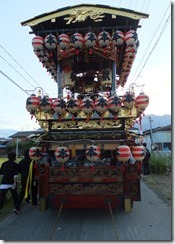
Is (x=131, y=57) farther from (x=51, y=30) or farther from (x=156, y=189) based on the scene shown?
(x=156, y=189)

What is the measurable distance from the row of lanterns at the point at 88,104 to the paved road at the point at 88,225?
2.32 metres

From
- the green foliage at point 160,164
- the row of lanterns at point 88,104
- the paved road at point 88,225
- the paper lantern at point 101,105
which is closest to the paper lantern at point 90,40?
the row of lanterns at point 88,104

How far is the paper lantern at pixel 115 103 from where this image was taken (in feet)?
16.9

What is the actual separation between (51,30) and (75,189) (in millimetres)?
4046

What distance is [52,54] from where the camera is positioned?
22.7ft

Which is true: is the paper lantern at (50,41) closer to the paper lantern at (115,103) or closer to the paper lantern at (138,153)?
the paper lantern at (115,103)

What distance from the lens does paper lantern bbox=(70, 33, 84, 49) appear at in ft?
19.4

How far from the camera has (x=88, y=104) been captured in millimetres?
5211

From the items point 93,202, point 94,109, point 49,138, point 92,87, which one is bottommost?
point 93,202

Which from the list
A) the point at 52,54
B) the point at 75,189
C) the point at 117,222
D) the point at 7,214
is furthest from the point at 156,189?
the point at 52,54

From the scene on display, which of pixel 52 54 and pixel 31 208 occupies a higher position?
pixel 52 54

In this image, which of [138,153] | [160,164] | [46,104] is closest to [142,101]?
[138,153]

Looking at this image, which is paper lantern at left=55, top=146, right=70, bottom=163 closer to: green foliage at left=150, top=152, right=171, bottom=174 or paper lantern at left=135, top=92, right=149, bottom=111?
paper lantern at left=135, top=92, right=149, bottom=111

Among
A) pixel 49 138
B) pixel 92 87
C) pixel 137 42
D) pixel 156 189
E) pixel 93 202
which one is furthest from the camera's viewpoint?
pixel 156 189
